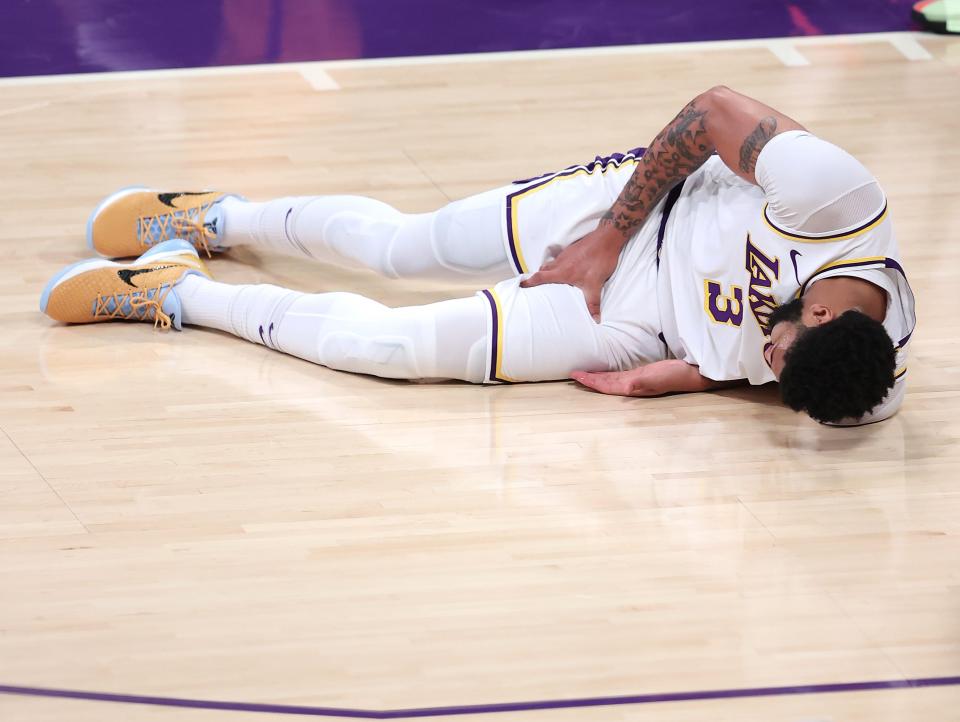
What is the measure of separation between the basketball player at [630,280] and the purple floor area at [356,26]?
1624 millimetres

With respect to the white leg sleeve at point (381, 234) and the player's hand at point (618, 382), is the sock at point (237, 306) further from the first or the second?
the player's hand at point (618, 382)

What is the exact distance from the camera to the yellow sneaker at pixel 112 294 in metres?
2.61

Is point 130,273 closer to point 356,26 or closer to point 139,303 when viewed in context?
point 139,303

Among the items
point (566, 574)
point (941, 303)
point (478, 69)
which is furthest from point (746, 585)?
point (478, 69)

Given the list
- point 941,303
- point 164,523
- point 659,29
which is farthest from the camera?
point 659,29

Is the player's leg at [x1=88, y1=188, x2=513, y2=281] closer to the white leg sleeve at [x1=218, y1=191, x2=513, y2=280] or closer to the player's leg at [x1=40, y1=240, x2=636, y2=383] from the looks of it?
the white leg sleeve at [x1=218, y1=191, x2=513, y2=280]

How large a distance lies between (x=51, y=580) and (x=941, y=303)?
5.76 feet

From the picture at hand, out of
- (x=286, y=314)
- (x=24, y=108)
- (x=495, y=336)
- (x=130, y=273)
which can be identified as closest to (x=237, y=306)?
(x=286, y=314)

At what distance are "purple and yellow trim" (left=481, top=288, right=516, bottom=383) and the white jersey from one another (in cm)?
27

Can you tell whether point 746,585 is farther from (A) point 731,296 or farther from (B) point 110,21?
(B) point 110,21

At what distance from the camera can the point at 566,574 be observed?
6.31 ft

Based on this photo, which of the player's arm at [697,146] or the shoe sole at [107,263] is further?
the shoe sole at [107,263]

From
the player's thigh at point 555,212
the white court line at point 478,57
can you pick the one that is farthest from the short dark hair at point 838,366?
the white court line at point 478,57

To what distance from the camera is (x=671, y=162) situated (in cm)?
231
